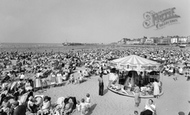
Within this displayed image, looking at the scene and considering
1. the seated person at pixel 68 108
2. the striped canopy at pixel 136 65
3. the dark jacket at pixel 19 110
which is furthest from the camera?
the striped canopy at pixel 136 65

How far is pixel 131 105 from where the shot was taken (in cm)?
617

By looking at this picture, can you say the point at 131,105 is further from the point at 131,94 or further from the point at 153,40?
the point at 153,40

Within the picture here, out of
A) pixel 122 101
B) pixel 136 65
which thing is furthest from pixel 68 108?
pixel 136 65

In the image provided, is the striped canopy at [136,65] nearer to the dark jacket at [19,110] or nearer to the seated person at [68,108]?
the seated person at [68,108]


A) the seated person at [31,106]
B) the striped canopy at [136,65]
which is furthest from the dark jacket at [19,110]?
the striped canopy at [136,65]

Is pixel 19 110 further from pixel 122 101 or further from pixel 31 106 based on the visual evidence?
pixel 122 101

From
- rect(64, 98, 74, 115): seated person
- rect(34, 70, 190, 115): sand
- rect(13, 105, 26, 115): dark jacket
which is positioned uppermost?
rect(13, 105, 26, 115): dark jacket

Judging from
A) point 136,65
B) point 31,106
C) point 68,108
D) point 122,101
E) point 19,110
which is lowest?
point 122,101

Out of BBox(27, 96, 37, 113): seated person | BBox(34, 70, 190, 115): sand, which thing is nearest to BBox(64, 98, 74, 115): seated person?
BBox(34, 70, 190, 115): sand

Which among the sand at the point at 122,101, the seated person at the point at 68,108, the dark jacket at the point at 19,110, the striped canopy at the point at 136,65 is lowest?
the sand at the point at 122,101

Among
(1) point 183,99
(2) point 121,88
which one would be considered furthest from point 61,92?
(1) point 183,99

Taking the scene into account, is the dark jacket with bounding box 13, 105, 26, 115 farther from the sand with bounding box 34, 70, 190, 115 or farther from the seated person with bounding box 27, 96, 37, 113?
the sand with bounding box 34, 70, 190, 115

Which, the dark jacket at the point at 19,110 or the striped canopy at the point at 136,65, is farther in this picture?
the striped canopy at the point at 136,65

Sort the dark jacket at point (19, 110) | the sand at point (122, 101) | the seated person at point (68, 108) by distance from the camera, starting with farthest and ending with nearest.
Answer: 1. the sand at point (122, 101)
2. the seated person at point (68, 108)
3. the dark jacket at point (19, 110)
